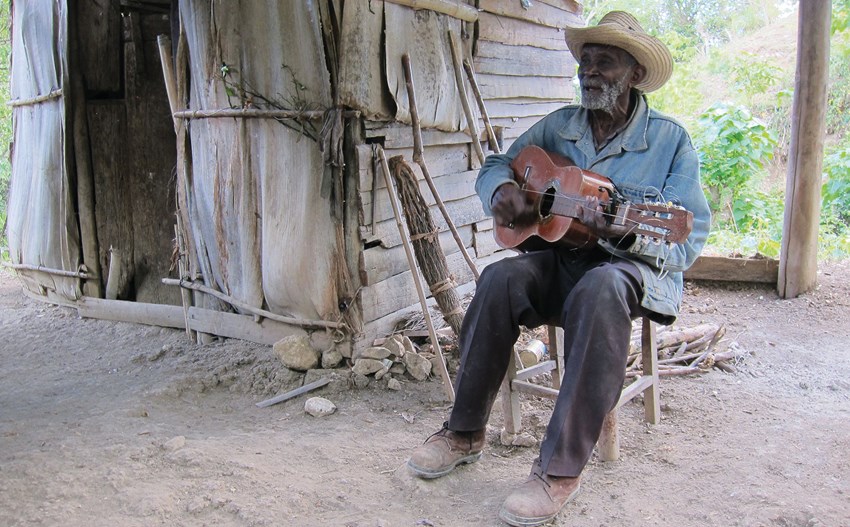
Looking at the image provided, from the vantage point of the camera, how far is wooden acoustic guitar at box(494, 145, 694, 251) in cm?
274

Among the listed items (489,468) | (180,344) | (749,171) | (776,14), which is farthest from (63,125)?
(776,14)

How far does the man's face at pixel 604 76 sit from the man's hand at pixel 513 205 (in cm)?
52

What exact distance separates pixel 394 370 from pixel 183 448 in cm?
139

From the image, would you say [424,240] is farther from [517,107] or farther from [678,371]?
[517,107]

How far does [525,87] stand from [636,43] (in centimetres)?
314

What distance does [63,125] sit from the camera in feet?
18.5

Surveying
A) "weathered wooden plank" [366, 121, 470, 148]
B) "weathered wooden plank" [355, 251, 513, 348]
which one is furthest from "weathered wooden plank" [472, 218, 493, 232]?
"weathered wooden plank" [355, 251, 513, 348]

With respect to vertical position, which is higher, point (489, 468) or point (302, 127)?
point (302, 127)

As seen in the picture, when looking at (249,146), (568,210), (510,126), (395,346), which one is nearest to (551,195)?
(568,210)

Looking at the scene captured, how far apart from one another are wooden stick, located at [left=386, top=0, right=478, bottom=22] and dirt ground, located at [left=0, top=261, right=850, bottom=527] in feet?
7.69

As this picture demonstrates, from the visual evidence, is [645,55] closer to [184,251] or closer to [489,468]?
[489,468]

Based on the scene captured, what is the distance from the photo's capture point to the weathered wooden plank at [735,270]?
6453mm

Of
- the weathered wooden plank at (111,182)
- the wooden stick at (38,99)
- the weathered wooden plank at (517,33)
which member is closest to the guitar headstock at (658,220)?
the weathered wooden plank at (517,33)

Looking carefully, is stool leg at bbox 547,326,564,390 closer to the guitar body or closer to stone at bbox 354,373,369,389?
the guitar body
